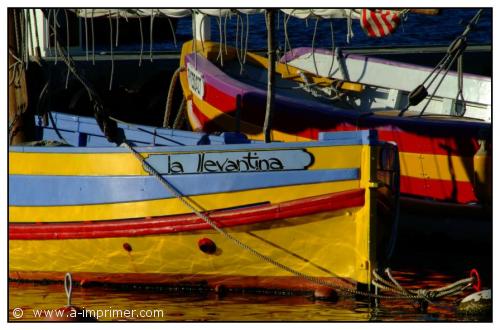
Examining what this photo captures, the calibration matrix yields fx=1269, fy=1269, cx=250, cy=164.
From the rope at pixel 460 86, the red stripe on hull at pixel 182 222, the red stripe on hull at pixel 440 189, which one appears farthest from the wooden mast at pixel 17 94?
the rope at pixel 460 86

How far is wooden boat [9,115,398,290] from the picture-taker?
522 inches

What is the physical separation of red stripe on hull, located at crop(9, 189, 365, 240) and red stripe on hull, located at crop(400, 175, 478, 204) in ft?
11.0

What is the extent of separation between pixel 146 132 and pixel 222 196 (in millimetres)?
2583

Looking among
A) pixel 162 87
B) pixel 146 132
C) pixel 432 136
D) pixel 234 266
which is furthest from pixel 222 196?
pixel 162 87

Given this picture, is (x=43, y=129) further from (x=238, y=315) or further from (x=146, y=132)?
(x=238, y=315)

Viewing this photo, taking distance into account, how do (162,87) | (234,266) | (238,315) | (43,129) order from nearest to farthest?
(238,315), (234,266), (43,129), (162,87)

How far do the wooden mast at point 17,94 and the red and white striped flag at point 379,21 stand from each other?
4.76m

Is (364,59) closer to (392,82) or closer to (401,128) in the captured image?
(392,82)

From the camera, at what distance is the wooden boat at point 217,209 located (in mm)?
13266

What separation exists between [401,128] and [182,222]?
13.4 ft

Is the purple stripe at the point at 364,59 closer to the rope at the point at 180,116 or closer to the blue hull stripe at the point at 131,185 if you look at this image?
the rope at the point at 180,116

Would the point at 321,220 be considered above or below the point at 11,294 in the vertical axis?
above

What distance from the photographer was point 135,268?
46.3 ft

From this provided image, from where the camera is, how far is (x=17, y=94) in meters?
15.4
